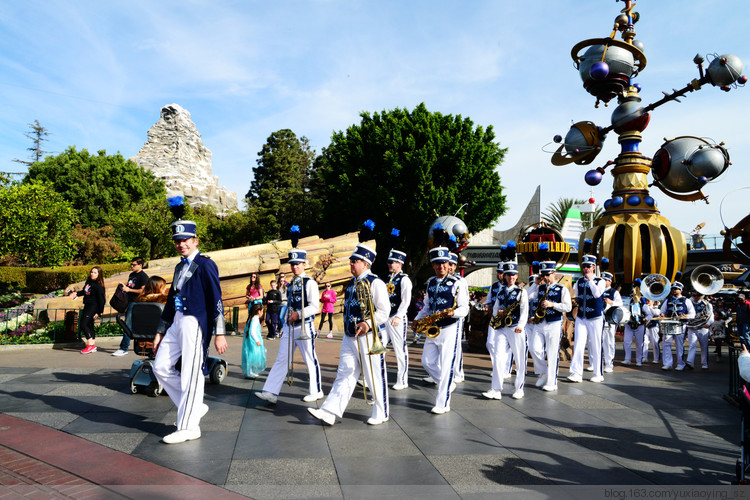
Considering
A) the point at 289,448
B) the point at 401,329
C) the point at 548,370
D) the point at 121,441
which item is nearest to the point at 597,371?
the point at 548,370

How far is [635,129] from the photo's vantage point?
14312 mm

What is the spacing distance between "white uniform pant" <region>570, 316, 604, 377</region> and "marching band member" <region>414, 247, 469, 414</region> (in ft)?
9.89

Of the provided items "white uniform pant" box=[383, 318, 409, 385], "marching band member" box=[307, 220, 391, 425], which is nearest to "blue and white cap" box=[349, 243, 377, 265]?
"marching band member" box=[307, 220, 391, 425]

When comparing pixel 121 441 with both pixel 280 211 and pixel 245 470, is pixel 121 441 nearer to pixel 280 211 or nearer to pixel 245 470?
pixel 245 470

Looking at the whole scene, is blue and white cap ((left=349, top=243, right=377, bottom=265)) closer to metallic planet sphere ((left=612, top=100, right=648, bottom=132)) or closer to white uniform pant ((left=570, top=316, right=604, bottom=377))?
white uniform pant ((left=570, top=316, right=604, bottom=377))

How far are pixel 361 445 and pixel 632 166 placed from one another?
12.6 m

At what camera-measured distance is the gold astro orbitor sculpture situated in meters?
13.2

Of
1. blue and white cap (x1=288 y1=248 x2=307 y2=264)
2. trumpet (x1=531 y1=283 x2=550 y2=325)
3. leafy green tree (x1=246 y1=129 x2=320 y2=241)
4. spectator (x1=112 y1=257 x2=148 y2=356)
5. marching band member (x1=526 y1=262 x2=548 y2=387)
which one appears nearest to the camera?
blue and white cap (x1=288 y1=248 x2=307 y2=264)

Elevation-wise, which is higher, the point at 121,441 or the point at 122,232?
the point at 122,232

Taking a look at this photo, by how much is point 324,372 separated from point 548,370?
3672 millimetres

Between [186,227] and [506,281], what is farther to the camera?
[506,281]

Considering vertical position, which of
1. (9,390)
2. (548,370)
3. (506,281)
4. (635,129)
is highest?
(635,129)

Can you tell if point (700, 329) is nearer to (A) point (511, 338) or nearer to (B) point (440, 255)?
(A) point (511, 338)

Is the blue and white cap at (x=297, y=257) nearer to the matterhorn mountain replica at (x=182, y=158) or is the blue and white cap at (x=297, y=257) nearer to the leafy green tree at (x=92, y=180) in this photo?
the leafy green tree at (x=92, y=180)
